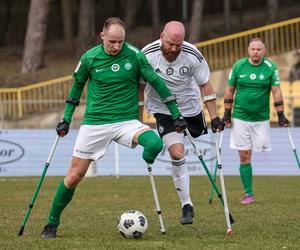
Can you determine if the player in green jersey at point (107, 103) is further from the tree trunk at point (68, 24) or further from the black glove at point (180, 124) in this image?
the tree trunk at point (68, 24)

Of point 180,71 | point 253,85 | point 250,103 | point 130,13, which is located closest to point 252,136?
point 250,103

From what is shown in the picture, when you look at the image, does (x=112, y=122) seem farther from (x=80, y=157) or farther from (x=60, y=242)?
(x=60, y=242)

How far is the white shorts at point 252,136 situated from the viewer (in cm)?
1359

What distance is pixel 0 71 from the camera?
36.2 meters

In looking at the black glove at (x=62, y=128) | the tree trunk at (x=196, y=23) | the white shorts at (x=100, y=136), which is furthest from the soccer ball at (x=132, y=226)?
the tree trunk at (x=196, y=23)

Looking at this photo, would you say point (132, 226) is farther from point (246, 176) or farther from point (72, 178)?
point (246, 176)

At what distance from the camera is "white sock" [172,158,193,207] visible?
407 inches

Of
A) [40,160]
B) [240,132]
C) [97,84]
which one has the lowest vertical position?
[40,160]

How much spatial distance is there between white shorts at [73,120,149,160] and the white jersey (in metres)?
1.07

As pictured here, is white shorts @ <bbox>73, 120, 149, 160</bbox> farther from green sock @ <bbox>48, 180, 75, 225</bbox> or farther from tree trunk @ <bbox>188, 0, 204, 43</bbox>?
tree trunk @ <bbox>188, 0, 204, 43</bbox>

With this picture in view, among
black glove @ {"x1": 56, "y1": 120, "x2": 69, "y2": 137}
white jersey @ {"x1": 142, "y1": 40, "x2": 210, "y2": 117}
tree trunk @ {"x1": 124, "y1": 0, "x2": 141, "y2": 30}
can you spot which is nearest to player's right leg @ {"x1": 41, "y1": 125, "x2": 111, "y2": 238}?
black glove @ {"x1": 56, "y1": 120, "x2": 69, "y2": 137}

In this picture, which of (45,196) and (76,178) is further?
(45,196)

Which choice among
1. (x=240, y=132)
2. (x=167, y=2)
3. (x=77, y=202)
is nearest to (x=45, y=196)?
(x=77, y=202)

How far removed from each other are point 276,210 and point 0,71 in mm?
25515
